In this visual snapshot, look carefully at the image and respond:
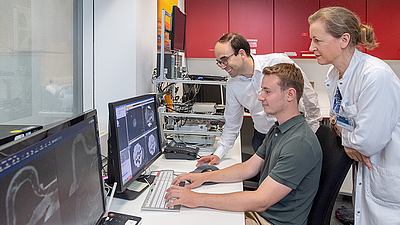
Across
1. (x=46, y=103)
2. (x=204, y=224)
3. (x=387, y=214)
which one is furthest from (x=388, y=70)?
(x=46, y=103)

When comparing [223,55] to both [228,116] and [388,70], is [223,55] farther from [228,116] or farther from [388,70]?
[388,70]

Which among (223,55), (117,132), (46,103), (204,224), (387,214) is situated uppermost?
(223,55)

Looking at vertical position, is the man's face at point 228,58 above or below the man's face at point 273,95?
above

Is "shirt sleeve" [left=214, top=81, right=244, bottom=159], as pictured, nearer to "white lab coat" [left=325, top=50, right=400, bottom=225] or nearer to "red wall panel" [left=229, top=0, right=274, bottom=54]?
"white lab coat" [left=325, top=50, right=400, bottom=225]

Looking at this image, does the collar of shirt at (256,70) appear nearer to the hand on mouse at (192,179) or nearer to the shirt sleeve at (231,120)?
the shirt sleeve at (231,120)

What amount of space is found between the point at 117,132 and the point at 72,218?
1.36 ft

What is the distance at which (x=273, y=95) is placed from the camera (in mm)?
1334

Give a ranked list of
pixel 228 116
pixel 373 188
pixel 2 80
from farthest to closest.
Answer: pixel 228 116 → pixel 373 188 → pixel 2 80

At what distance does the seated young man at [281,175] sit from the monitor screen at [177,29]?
933 mm

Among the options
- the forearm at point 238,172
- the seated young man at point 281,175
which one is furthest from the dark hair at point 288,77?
the forearm at point 238,172

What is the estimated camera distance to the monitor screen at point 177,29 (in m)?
2.03

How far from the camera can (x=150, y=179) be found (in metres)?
1.37

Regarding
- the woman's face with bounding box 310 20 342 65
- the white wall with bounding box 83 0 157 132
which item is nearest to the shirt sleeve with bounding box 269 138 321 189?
the woman's face with bounding box 310 20 342 65

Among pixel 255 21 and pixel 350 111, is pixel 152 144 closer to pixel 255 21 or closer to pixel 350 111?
pixel 350 111
